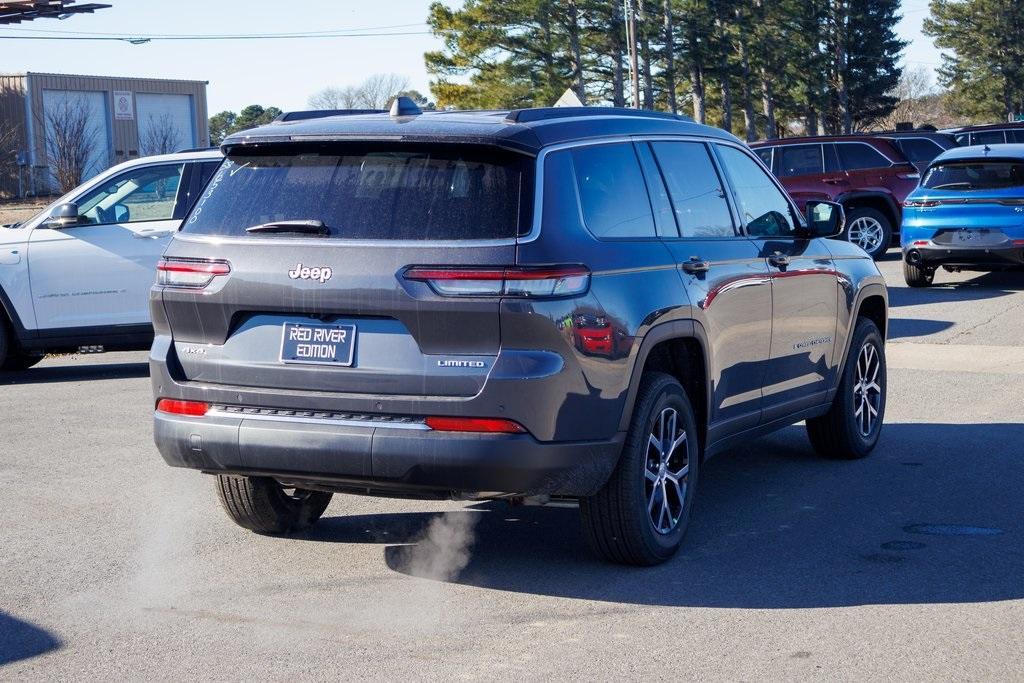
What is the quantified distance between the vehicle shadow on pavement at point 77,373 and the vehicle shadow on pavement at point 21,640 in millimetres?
7034

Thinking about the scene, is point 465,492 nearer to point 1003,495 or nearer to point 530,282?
point 530,282

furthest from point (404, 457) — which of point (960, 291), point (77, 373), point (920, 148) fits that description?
point (920, 148)

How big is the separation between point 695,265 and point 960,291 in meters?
12.6

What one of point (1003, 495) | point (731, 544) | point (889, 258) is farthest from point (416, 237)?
point (889, 258)

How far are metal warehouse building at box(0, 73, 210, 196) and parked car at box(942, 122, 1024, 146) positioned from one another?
33.3 m

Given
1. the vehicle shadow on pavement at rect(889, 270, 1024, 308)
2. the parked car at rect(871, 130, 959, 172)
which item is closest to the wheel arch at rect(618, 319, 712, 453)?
the vehicle shadow on pavement at rect(889, 270, 1024, 308)

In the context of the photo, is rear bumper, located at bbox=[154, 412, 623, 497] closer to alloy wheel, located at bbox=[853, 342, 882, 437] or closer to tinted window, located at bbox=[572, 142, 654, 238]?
tinted window, located at bbox=[572, 142, 654, 238]

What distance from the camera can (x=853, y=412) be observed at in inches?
311

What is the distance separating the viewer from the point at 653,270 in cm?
568

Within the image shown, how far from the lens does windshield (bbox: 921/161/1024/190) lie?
16.8 metres

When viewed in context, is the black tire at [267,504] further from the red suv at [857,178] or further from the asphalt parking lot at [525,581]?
the red suv at [857,178]

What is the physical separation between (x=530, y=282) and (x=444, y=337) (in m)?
0.38

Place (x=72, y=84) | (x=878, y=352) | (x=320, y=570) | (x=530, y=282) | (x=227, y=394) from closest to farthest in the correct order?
(x=530, y=282)
(x=227, y=394)
(x=320, y=570)
(x=878, y=352)
(x=72, y=84)

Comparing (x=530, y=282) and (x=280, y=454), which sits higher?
(x=530, y=282)
